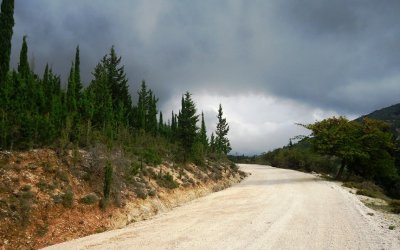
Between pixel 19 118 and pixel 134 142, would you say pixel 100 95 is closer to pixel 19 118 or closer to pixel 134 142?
pixel 134 142

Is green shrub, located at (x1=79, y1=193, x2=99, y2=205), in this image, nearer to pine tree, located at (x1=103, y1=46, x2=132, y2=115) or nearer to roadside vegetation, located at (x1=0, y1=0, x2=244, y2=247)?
roadside vegetation, located at (x1=0, y1=0, x2=244, y2=247)

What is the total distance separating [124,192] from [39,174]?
16.9 ft

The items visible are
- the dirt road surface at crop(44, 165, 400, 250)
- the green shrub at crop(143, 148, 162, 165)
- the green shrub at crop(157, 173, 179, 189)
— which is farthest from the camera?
the green shrub at crop(143, 148, 162, 165)

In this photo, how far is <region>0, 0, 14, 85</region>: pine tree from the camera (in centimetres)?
2761

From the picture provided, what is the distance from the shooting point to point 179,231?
15.9 m

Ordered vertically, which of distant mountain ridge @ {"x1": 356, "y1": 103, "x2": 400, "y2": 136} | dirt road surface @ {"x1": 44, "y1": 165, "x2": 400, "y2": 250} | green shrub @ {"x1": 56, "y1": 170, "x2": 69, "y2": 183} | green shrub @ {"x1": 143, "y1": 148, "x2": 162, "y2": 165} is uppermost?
distant mountain ridge @ {"x1": 356, "y1": 103, "x2": 400, "y2": 136}

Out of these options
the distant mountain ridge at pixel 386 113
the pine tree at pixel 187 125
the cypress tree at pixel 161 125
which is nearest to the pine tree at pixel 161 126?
the cypress tree at pixel 161 125

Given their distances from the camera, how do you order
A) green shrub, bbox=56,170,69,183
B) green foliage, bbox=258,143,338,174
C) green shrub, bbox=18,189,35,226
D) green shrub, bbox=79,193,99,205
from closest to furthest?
green shrub, bbox=18,189,35,226 < green shrub, bbox=79,193,99,205 < green shrub, bbox=56,170,69,183 < green foliage, bbox=258,143,338,174

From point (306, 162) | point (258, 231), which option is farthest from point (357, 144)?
point (258, 231)

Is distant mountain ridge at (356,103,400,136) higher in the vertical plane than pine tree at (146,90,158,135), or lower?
higher

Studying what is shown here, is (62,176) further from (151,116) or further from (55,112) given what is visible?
(151,116)

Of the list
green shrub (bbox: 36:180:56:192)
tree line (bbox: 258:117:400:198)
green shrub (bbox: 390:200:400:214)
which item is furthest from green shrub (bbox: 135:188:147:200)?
tree line (bbox: 258:117:400:198)

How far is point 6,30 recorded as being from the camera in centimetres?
2800

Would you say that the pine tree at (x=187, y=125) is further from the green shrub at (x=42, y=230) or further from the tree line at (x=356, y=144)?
the green shrub at (x=42, y=230)
